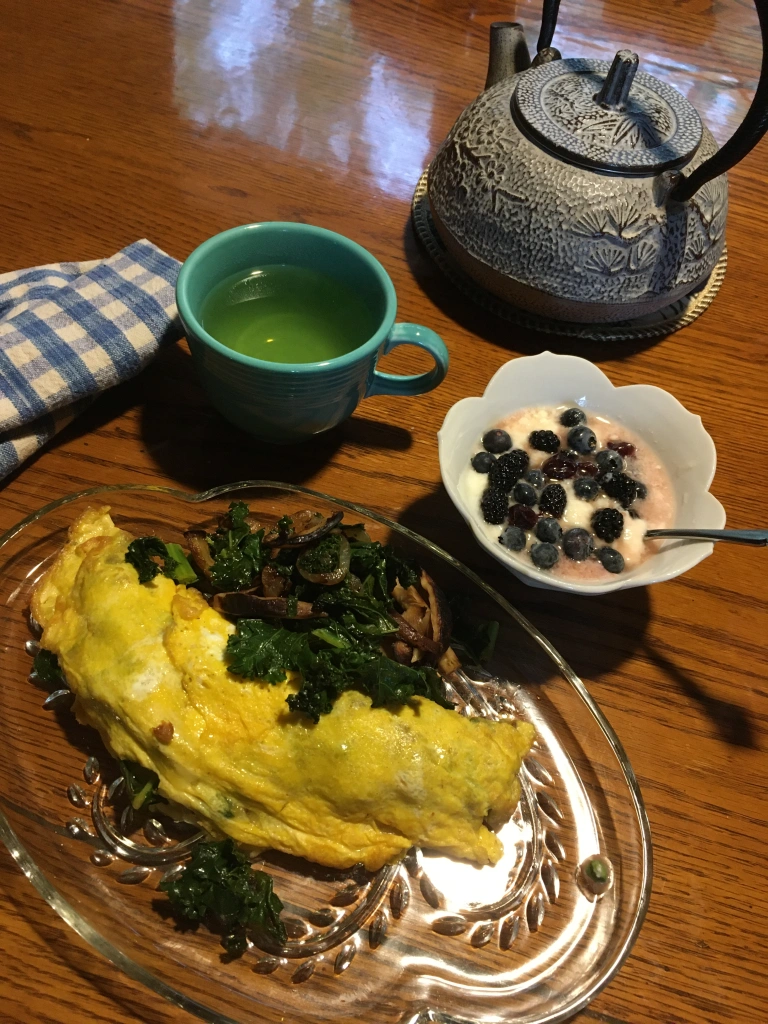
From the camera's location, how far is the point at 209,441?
5.38 ft

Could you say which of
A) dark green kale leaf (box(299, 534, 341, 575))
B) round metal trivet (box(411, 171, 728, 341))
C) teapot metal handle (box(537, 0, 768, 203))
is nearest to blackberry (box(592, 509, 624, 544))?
dark green kale leaf (box(299, 534, 341, 575))

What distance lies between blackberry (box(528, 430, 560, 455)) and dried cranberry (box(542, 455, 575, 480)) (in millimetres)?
27

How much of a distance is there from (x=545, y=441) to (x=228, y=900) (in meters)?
1.03

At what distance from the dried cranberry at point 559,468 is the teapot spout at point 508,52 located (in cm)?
109

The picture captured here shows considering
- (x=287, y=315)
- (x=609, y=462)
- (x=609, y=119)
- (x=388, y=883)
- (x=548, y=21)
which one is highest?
(x=548, y=21)

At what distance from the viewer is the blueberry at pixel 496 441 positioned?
1.52 meters

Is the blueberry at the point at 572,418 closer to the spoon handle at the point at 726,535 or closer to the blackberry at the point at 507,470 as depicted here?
the blackberry at the point at 507,470

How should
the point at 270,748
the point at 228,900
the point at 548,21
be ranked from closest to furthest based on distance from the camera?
1. the point at 228,900
2. the point at 270,748
3. the point at 548,21

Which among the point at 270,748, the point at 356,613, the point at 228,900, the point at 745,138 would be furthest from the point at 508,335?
the point at 228,900

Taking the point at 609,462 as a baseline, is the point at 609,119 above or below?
above

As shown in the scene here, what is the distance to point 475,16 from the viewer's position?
272 cm

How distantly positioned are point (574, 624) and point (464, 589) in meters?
0.26

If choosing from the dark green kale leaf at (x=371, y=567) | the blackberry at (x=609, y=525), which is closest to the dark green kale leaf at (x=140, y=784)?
the dark green kale leaf at (x=371, y=567)

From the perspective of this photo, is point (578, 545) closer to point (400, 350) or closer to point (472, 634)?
point (472, 634)
